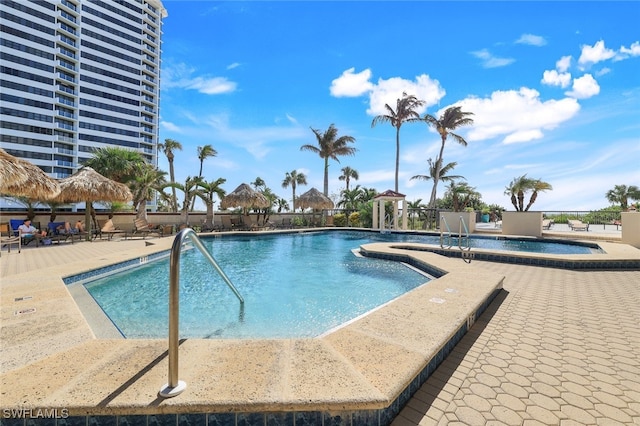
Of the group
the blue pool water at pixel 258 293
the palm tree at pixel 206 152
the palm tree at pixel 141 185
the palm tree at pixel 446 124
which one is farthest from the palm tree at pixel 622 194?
the palm tree at pixel 141 185

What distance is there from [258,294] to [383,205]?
12964mm

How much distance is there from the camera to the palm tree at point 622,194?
31.4 m

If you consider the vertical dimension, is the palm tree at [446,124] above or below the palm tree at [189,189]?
above

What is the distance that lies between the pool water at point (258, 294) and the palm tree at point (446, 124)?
15.4 meters

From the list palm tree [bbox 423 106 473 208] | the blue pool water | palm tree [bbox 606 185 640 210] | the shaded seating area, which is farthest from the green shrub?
palm tree [bbox 606 185 640 210]

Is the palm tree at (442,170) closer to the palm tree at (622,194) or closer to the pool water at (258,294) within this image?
the pool water at (258,294)

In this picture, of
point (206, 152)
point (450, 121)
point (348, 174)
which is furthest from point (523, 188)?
point (206, 152)

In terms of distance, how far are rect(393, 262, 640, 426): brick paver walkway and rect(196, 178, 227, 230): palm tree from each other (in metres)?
17.4

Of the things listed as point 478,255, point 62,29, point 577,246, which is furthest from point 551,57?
point 62,29

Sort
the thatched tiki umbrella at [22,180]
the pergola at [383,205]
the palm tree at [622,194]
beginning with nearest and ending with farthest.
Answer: the thatched tiki umbrella at [22,180]
the pergola at [383,205]
the palm tree at [622,194]

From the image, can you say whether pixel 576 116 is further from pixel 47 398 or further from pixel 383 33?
pixel 47 398

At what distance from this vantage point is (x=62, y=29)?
45.5 meters

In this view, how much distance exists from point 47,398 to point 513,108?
18.9 metres

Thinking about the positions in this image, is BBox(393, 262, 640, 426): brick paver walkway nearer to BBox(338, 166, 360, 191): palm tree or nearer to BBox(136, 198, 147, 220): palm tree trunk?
BBox(136, 198, 147, 220): palm tree trunk
